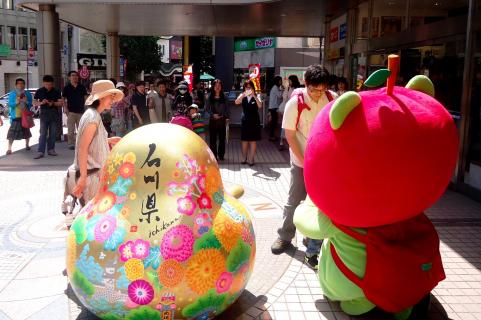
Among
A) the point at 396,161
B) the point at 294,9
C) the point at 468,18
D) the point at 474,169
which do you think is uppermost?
the point at 294,9

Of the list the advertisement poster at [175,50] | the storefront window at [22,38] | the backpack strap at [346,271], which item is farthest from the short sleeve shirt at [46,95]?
the advertisement poster at [175,50]

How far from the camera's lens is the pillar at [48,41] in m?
12.8

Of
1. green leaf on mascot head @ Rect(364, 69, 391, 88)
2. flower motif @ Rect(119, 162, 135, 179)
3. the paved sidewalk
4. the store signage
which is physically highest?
the store signage

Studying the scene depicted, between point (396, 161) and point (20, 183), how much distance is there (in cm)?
722

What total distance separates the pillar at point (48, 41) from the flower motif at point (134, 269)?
37.0 feet

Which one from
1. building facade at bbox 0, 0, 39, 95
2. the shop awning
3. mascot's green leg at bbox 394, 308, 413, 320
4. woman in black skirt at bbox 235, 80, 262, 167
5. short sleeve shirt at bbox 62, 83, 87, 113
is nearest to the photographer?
mascot's green leg at bbox 394, 308, 413, 320

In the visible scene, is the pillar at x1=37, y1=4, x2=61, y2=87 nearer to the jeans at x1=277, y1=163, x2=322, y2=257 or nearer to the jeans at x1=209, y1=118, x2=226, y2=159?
the jeans at x1=209, y1=118, x2=226, y2=159

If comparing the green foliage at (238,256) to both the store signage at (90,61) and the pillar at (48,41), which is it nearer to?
the pillar at (48,41)

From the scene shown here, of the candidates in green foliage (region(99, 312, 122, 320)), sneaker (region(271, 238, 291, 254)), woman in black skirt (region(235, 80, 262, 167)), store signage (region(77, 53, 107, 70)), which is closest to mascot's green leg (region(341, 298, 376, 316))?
sneaker (region(271, 238, 291, 254))

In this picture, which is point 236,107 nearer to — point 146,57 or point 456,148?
point 456,148

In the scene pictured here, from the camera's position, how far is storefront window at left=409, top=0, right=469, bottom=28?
825 cm

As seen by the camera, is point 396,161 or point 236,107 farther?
point 236,107

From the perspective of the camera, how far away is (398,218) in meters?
3.32

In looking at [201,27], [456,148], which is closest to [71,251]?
[456,148]
